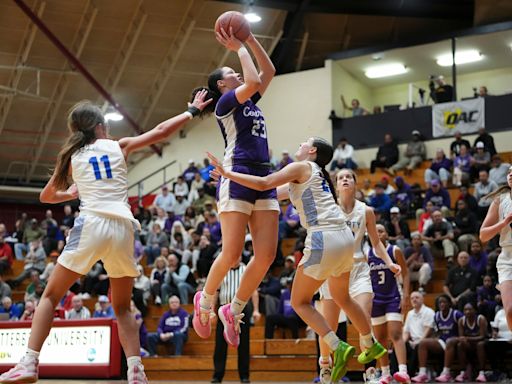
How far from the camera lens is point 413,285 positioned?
49.6 feet

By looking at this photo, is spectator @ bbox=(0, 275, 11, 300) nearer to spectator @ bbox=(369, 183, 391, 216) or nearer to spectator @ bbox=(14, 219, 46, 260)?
spectator @ bbox=(14, 219, 46, 260)

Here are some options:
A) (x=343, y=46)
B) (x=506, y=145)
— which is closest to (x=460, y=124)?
(x=506, y=145)

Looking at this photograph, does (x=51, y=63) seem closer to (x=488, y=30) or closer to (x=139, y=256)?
(x=139, y=256)

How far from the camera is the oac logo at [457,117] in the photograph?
72.5 feet

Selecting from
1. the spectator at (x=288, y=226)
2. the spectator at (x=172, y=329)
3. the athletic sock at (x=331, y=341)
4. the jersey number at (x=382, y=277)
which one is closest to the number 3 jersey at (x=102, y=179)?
the athletic sock at (x=331, y=341)

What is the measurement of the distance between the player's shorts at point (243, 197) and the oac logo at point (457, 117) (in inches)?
670

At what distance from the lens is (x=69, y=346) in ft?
40.9

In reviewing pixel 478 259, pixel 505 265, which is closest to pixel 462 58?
pixel 478 259

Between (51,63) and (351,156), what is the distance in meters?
9.57

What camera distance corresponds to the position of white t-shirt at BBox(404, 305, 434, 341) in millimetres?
12984

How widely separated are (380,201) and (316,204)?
11.5 m

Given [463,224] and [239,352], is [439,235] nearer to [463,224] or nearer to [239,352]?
[463,224]

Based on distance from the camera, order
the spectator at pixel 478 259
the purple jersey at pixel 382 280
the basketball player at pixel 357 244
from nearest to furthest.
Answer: the basketball player at pixel 357 244 → the purple jersey at pixel 382 280 → the spectator at pixel 478 259

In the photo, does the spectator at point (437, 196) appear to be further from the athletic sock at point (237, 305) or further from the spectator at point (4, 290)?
the athletic sock at point (237, 305)
